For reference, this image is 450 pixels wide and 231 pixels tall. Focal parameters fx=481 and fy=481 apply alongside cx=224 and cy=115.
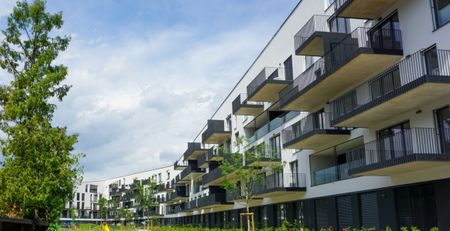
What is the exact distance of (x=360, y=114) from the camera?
2005cm

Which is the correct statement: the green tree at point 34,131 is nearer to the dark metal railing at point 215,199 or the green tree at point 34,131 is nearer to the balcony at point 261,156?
the balcony at point 261,156

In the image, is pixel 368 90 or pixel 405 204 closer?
pixel 405 204

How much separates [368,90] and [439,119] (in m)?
4.61

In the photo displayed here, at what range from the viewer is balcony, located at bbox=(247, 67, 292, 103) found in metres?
31.8

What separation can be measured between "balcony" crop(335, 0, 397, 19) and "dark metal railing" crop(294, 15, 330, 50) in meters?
4.63

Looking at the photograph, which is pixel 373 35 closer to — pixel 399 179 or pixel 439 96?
pixel 439 96

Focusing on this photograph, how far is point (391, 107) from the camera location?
18844 millimetres

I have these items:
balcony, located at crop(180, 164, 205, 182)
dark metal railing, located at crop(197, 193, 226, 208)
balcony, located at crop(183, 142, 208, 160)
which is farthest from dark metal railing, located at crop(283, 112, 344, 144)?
balcony, located at crop(180, 164, 205, 182)

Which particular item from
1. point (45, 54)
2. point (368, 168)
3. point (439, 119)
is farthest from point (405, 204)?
point (45, 54)

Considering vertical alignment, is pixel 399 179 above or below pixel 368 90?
below

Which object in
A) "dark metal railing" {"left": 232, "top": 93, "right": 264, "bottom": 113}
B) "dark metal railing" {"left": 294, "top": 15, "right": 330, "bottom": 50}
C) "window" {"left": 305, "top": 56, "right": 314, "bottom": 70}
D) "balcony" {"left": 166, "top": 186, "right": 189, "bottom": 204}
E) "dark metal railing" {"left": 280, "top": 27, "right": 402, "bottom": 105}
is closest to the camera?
"dark metal railing" {"left": 280, "top": 27, "right": 402, "bottom": 105}

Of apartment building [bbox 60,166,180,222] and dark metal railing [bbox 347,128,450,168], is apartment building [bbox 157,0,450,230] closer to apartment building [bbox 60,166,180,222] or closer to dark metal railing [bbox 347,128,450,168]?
dark metal railing [bbox 347,128,450,168]

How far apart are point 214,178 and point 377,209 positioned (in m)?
27.4

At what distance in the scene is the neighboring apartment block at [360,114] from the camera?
17547 mm
